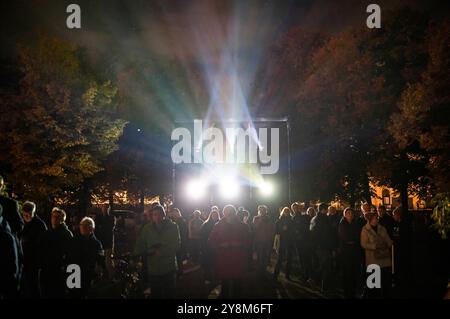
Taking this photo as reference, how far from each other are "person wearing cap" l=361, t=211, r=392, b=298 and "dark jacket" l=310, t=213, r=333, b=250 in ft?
7.39

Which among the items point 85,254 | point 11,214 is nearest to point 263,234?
point 85,254

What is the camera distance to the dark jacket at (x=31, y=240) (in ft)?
27.1

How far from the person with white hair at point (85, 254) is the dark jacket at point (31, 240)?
0.59m

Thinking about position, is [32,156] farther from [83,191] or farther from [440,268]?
[440,268]

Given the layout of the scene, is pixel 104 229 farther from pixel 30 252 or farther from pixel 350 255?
pixel 350 255

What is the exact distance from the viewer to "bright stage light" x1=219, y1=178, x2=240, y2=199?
15.3 m

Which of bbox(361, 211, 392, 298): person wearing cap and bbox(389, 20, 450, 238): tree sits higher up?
bbox(389, 20, 450, 238): tree

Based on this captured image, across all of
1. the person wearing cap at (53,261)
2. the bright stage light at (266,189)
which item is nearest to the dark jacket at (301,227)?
the bright stage light at (266,189)

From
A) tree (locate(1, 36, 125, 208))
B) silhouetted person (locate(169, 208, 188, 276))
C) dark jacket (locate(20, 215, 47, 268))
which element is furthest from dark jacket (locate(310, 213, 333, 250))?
tree (locate(1, 36, 125, 208))

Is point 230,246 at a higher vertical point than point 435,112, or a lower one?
lower

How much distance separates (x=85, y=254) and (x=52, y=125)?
40.9 ft

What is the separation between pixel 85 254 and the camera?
8539 mm

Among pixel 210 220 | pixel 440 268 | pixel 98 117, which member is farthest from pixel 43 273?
pixel 98 117

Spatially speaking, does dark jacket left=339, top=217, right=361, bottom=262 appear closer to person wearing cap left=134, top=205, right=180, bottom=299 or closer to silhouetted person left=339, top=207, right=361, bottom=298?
silhouetted person left=339, top=207, right=361, bottom=298
